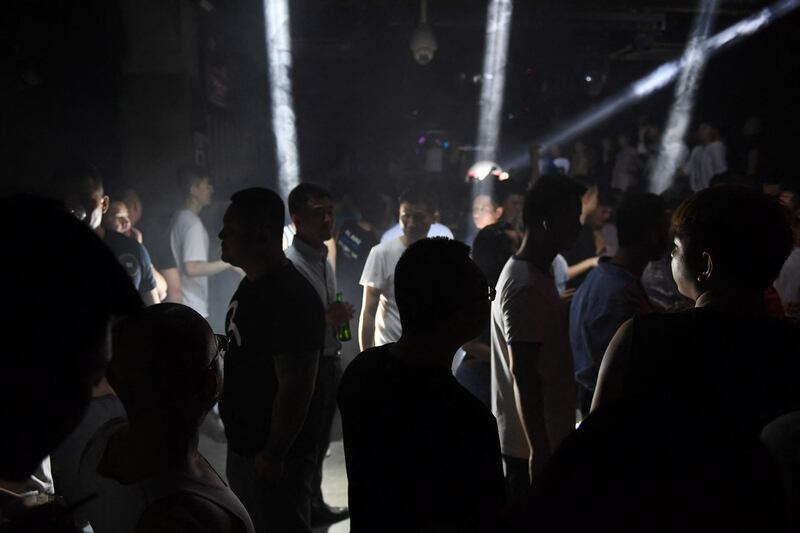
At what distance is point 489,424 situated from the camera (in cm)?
155

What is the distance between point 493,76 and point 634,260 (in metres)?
12.2

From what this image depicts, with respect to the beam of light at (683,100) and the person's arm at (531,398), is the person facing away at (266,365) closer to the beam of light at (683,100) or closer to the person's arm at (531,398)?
the person's arm at (531,398)

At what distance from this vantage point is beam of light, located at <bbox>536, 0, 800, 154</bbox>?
12906 millimetres

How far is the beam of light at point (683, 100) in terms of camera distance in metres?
12.4

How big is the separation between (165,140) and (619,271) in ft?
19.0

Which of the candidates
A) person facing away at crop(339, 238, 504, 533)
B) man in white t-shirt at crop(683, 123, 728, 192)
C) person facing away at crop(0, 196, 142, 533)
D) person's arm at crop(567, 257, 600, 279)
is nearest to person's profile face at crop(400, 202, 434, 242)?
person's arm at crop(567, 257, 600, 279)

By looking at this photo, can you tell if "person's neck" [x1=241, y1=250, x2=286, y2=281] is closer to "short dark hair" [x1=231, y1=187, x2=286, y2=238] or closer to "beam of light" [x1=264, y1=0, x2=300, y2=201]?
"short dark hair" [x1=231, y1=187, x2=286, y2=238]

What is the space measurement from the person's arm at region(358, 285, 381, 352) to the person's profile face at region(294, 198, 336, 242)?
27.5 inches

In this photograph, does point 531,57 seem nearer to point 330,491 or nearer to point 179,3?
point 179,3

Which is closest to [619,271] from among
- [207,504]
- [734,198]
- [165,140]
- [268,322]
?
[734,198]

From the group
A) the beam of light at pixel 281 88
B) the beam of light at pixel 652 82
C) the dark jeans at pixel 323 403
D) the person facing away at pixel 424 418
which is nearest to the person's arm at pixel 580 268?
the dark jeans at pixel 323 403

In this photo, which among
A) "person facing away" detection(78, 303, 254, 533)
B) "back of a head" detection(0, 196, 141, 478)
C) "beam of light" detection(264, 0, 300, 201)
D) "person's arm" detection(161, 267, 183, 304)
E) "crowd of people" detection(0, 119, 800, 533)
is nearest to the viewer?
"crowd of people" detection(0, 119, 800, 533)

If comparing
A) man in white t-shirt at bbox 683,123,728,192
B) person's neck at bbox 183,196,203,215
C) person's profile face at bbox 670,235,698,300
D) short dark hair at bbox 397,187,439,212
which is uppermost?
man in white t-shirt at bbox 683,123,728,192

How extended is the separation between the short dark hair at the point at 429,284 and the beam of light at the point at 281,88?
28.4 feet
